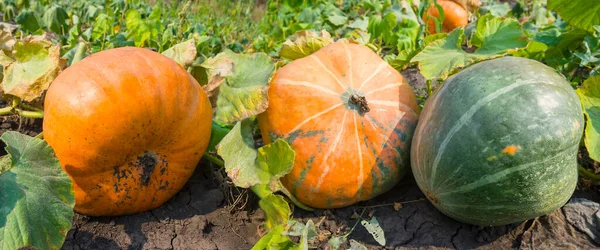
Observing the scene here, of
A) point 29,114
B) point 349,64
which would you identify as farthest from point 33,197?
point 349,64

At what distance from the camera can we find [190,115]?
2305 mm

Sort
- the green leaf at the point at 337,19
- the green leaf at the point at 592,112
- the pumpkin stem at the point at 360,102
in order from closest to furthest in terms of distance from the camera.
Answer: the green leaf at the point at 592,112, the pumpkin stem at the point at 360,102, the green leaf at the point at 337,19

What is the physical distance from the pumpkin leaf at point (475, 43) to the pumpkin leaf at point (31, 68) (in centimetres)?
170

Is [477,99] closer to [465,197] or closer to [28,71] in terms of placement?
[465,197]

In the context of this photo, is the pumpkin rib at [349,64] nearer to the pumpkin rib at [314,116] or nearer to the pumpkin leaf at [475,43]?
the pumpkin rib at [314,116]

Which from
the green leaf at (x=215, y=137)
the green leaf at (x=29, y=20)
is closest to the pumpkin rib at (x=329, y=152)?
the green leaf at (x=215, y=137)

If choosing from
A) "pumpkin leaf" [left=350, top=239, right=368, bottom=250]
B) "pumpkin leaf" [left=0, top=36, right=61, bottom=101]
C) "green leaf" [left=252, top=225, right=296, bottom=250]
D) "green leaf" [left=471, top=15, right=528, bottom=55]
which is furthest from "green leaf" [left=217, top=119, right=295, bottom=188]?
"green leaf" [left=471, top=15, right=528, bottom=55]

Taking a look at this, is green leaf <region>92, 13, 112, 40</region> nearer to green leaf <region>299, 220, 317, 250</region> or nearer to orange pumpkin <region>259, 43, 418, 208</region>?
orange pumpkin <region>259, 43, 418, 208</region>

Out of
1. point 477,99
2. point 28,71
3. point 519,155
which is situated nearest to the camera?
point 519,155

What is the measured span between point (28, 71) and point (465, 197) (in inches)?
79.8

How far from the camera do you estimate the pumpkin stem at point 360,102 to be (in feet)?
7.69

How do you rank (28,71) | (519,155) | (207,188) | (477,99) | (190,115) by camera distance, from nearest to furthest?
(519,155)
(477,99)
(190,115)
(28,71)
(207,188)

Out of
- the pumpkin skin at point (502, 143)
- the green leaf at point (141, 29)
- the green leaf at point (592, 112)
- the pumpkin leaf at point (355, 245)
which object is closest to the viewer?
the pumpkin skin at point (502, 143)

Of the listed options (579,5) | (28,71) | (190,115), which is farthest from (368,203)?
(28,71)
